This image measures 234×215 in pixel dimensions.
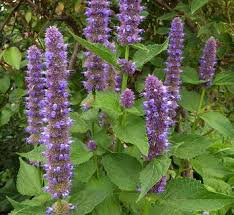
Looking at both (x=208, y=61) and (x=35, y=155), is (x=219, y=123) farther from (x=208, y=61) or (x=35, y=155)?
(x=35, y=155)

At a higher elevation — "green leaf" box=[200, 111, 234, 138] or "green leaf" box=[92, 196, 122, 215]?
"green leaf" box=[200, 111, 234, 138]

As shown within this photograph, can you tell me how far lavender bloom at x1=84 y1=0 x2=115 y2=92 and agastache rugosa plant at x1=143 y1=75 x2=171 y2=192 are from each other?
0.41m

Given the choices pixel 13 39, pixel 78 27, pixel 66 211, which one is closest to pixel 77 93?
pixel 78 27

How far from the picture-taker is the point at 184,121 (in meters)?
3.54

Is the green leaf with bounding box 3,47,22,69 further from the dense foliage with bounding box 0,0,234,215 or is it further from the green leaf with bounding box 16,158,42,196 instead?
the green leaf with bounding box 16,158,42,196

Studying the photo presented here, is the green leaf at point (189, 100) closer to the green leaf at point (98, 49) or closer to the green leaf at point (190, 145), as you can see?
the green leaf at point (190, 145)

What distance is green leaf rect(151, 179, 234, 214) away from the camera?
6.77ft

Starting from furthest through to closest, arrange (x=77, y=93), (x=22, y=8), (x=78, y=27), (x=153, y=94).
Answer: (x=22, y=8)
(x=78, y=27)
(x=77, y=93)
(x=153, y=94)

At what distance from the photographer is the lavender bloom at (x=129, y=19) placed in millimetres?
2154

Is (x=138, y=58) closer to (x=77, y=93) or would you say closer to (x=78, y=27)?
(x=77, y=93)

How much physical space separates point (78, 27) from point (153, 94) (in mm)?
1746

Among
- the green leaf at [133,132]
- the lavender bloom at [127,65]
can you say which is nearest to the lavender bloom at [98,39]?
the lavender bloom at [127,65]

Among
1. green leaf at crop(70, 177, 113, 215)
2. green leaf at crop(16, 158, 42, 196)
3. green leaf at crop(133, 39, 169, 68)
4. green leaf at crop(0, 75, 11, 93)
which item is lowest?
green leaf at crop(16, 158, 42, 196)

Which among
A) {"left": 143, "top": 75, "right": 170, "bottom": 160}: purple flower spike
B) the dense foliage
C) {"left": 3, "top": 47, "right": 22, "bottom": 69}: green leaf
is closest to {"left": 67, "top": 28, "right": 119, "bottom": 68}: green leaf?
the dense foliage
